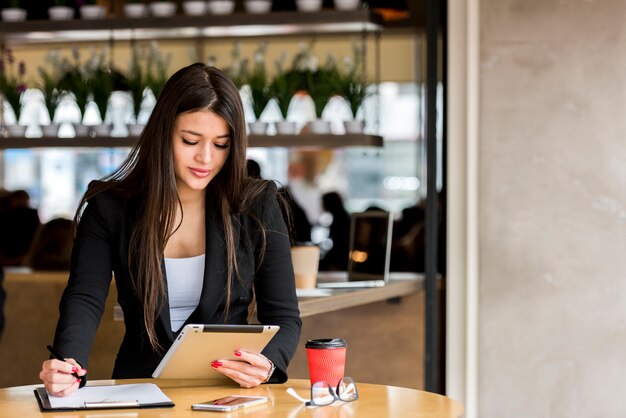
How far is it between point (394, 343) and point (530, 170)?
3.41 ft

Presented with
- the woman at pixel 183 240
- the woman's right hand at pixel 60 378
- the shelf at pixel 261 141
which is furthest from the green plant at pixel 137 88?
the woman's right hand at pixel 60 378

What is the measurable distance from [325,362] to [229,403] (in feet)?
0.77

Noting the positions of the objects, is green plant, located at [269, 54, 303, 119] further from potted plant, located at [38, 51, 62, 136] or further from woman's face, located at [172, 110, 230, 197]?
woman's face, located at [172, 110, 230, 197]

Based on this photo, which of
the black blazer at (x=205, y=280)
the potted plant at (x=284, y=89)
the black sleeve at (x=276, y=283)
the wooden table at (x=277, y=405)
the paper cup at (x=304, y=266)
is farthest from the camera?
the potted plant at (x=284, y=89)

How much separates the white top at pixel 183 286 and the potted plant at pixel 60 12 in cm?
354

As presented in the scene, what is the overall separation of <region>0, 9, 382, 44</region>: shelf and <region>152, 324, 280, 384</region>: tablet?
318 centimetres

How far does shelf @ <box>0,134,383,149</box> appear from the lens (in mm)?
5234

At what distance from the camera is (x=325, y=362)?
223cm

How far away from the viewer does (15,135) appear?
18.6 feet

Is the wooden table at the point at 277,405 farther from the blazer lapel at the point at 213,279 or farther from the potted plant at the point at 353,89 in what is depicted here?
the potted plant at the point at 353,89

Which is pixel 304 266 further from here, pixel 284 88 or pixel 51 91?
pixel 51 91

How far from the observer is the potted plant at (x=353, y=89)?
5.29 metres

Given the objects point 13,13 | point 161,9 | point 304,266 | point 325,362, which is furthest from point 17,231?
point 325,362

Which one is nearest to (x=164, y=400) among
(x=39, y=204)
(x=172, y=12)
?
(x=172, y=12)
